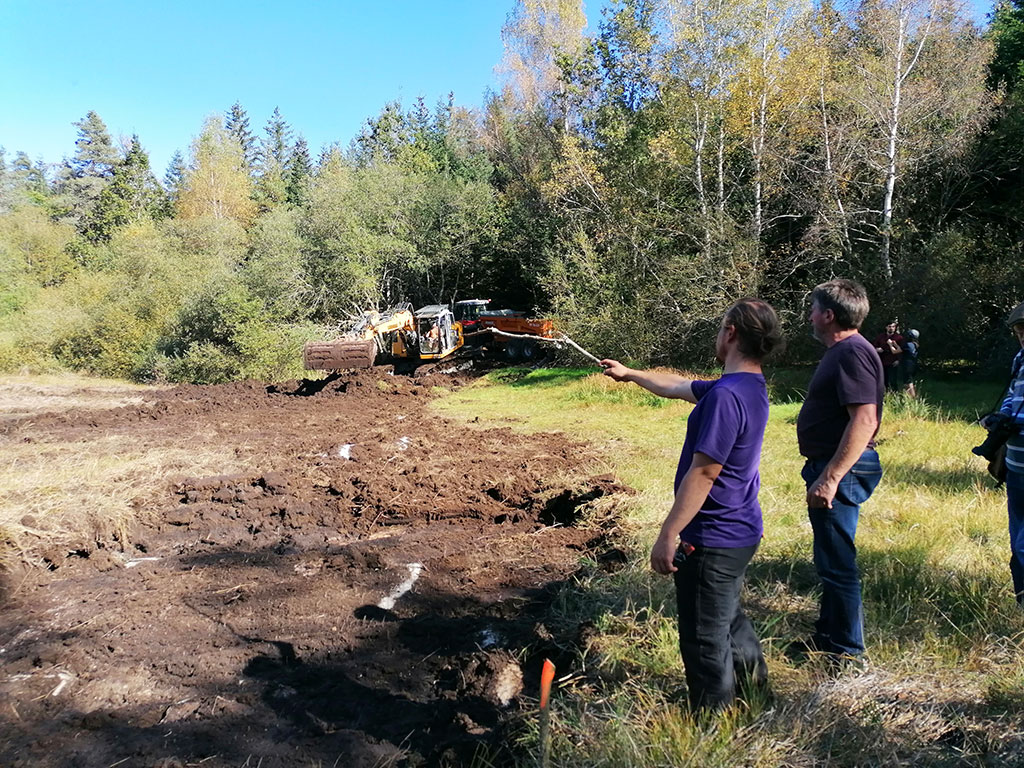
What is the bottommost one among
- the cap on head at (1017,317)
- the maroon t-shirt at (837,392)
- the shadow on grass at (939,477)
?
the shadow on grass at (939,477)

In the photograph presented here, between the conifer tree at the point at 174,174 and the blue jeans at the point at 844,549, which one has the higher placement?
the conifer tree at the point at 174,174

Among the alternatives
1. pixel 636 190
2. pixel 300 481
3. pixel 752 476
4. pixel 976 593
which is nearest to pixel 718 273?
pixel 636 190

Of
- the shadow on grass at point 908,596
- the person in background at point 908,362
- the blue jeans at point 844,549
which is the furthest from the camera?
the person in background at point 908,362

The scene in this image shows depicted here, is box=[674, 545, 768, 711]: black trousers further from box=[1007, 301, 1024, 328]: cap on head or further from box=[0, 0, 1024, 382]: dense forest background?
box=[0, 0, 1024, 382]: dense forest background

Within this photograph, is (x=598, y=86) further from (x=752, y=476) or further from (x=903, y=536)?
(x=752, y=476)

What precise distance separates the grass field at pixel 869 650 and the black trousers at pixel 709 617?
4.4 inches

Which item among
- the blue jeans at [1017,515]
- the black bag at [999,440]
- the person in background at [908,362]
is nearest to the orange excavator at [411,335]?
the person in background at [908,362]

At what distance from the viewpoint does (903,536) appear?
4.76 m

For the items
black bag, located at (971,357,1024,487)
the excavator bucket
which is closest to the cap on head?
black bag, located at (971,357,1024,487)

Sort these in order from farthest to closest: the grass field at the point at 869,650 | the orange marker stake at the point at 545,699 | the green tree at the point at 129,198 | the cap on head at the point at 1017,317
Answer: the green tree at the point at 129,198 → the cap on head at the point at 1017,317 → the grass field at the point at 869,650 → the orange marker stake at the point at 545,699

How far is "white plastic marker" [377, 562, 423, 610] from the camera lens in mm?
4914

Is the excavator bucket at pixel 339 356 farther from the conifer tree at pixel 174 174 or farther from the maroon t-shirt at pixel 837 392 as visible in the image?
the conifer tree at pixel 174 174

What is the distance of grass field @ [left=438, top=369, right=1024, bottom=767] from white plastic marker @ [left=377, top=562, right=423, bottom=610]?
1251 mm

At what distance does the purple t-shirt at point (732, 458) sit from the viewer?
234 cm
